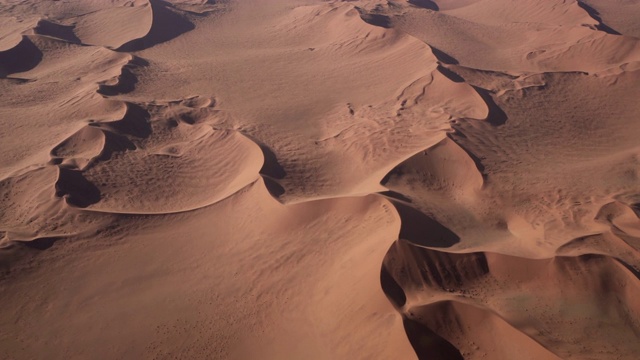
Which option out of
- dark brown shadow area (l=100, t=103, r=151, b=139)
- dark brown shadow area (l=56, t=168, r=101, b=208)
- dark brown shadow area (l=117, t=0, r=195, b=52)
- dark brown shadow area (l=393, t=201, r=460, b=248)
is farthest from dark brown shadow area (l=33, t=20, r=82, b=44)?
dark brown shadow area (l=393, t=201, r=460, b=248)

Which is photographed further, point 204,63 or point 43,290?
point 204,63

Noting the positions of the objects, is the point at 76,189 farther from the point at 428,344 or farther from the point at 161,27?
the point at 161,27

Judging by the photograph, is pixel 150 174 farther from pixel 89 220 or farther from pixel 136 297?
pixel 136 297

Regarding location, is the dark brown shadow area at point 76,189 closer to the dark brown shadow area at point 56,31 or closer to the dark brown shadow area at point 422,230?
the dark brown shadow area at point 422,230

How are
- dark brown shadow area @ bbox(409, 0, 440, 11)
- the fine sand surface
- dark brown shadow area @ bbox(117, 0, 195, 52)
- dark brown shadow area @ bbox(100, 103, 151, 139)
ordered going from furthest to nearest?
dark brown shadow area @ bbox(409, 0, 440, 11)
dark brown shadow area @ bbox(117, 0, 195, 52)
dark brown shadow area @ bbox(100, 103, 151, 139)
the fine sand surface

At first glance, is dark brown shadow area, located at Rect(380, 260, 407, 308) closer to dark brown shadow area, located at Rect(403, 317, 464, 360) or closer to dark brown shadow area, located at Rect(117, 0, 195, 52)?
dark brown shadow area, located at Rect(403, 317, 464, 360)

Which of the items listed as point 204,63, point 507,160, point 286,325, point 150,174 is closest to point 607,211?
point 507,160

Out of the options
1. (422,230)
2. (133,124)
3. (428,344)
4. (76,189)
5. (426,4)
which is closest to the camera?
(428,344)

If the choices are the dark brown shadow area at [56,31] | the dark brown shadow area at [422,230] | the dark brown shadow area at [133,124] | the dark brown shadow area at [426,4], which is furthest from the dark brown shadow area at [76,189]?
the dark brown shadow area at [426,4]

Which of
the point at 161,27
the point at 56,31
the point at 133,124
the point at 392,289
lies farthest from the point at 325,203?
the point at 56,31
